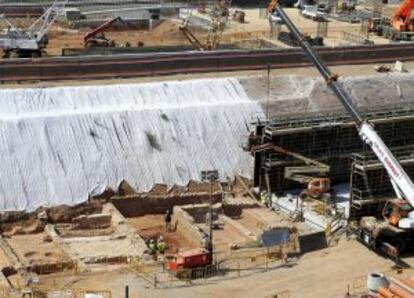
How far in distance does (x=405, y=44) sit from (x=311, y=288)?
93.9 feet

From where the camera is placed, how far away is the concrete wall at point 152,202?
37.4 m

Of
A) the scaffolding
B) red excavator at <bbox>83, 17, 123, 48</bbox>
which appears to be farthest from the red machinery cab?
red excavator at <bbox>83, 17, 123, 48</bbox>

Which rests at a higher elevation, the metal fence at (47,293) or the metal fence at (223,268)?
the metal fence at (47,293)

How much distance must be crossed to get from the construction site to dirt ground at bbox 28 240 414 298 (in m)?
0.08

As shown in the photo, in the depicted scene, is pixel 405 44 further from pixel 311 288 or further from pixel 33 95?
pixel 311 288

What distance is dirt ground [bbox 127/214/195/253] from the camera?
34.5 meters

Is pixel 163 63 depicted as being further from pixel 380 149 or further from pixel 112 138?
pixel 380 149

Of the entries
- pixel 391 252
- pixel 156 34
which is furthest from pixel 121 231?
pixel 156 34

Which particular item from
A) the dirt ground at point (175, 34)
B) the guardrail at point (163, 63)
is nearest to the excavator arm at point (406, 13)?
the dirt ground at point (175, 34)

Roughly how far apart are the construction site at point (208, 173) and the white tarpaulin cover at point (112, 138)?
67 mm

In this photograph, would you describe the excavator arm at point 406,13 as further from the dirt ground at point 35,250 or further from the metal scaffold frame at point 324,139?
the dirt ground at point 35,250

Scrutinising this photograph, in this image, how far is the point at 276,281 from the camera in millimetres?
30781

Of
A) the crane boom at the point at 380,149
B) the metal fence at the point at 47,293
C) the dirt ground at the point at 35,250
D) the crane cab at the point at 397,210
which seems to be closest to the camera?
the metal fence at the point at 47,293

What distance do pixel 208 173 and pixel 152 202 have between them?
280cm
